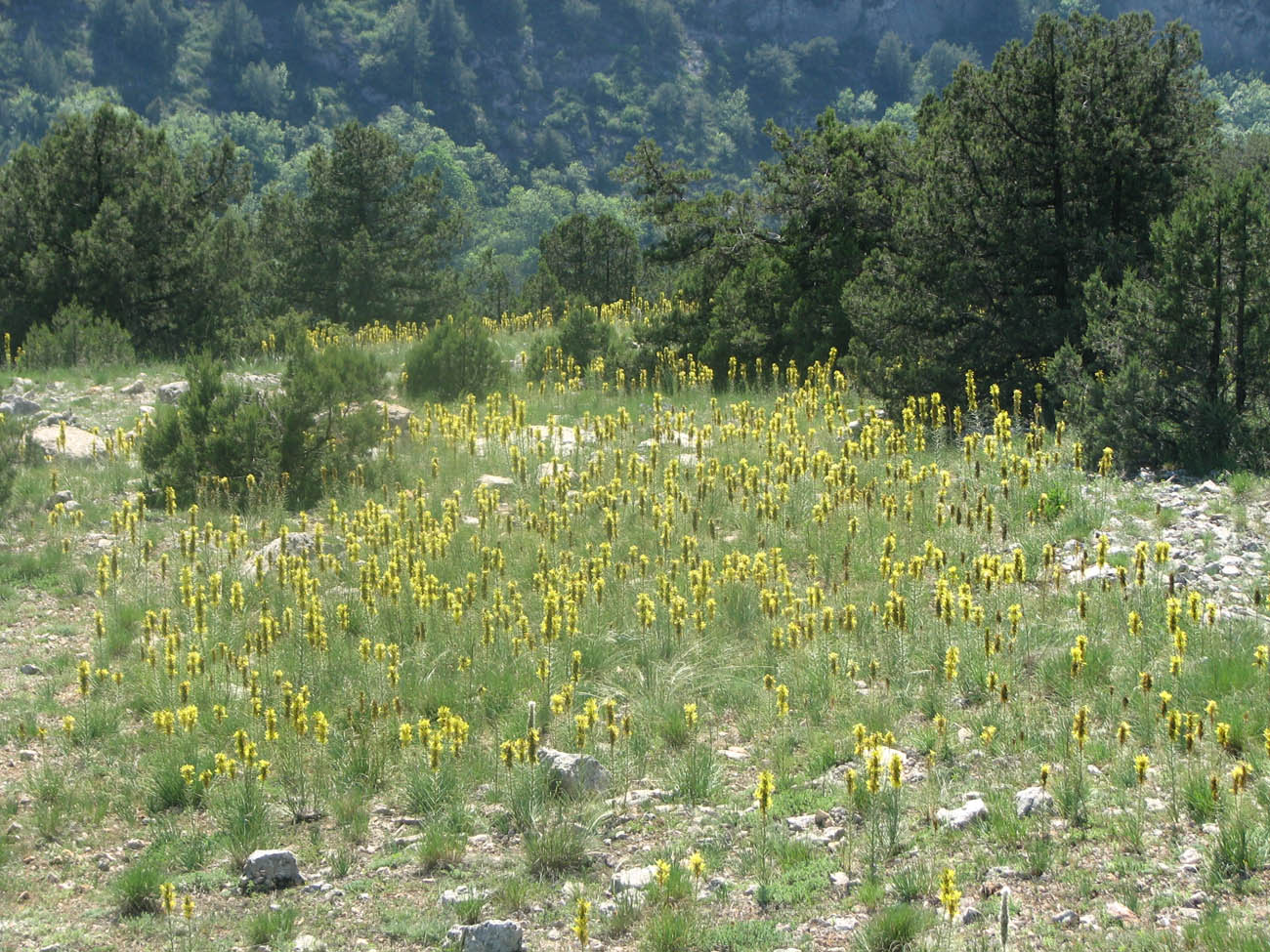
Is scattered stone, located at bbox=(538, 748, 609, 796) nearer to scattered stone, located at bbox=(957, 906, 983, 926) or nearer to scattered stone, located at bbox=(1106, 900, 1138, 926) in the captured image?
scattered stone, located at bbox=(957, 906, 983, 926)

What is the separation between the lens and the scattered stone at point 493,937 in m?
4.63

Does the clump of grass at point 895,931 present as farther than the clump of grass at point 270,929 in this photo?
No

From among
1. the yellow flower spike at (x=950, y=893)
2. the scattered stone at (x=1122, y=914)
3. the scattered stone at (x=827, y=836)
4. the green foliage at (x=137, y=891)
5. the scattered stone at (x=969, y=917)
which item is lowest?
the green foliage at (x=137, y=891)

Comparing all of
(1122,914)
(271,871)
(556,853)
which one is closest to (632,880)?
(556,853)

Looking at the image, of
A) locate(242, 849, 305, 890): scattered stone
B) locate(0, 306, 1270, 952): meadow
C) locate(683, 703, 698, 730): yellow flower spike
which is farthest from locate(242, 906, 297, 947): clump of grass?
locate(683, 703, 698, 730): yellow flower spike

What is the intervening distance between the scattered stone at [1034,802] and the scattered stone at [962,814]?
14 centimetres

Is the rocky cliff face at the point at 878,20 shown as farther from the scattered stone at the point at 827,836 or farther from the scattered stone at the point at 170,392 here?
the scattered stone at the point at 827,836

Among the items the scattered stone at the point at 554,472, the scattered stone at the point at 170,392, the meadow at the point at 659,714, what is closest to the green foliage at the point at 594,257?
the scattered stone at the point at 170,392

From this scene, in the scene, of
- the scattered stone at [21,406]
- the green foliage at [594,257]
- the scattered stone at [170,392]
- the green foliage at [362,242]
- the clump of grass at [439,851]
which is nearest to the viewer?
the clump of grass at [439,851]

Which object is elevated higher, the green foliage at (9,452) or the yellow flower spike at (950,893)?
the green foliage at (9,452)

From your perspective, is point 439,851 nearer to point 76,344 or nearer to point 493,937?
point 493,937

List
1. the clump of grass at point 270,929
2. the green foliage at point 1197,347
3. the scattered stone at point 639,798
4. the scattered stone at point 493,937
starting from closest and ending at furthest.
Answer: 1. the scattered stone at point 493,937
2. the clump of grass at point 270,929
3. the scattered stone at point 639,798
4. the green foliage at point 1197,347

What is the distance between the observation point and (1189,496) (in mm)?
9109

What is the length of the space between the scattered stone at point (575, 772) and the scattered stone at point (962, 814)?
1589mm
